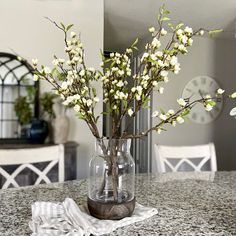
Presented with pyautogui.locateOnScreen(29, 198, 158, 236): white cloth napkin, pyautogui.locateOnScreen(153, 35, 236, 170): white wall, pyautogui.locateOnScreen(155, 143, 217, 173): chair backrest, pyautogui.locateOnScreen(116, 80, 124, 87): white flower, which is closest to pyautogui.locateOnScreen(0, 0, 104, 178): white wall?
pyautogui.locateOnScreen(155, 143, 217, 173): chair backrest

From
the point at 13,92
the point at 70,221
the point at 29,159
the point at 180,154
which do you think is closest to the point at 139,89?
the point at 70,221

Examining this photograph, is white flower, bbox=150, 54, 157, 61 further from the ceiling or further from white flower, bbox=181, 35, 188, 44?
the ceiling

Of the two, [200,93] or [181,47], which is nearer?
[181,47]

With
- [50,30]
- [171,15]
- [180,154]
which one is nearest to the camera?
[180,154]

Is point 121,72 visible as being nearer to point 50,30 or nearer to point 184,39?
point 184,39

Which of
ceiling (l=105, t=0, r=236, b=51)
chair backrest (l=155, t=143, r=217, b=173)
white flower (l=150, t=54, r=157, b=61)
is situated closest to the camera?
white flower (l=150, t=54, r=157, b=61)

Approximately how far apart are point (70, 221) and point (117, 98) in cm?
42

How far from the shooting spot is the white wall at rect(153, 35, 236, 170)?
4328mm

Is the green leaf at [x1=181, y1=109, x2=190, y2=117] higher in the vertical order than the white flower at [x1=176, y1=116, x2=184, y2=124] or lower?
higher

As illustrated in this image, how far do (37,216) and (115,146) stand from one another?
36 centimetres

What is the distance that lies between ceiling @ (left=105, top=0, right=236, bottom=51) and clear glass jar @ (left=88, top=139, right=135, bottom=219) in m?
2.52

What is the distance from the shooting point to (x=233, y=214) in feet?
3.41

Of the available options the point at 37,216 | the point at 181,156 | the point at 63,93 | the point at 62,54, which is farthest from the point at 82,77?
the point at 62,54

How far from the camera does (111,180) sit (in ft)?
3.00
